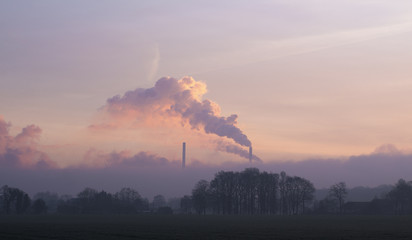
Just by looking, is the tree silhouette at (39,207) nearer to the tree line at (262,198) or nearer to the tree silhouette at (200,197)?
the tree line at (262,198)

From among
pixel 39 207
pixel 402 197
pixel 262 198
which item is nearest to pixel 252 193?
pixel 262 198

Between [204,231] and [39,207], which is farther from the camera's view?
[39,207]

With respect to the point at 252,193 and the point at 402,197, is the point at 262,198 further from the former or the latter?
the point at 402,197

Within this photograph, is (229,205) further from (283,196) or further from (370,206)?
(370,206)

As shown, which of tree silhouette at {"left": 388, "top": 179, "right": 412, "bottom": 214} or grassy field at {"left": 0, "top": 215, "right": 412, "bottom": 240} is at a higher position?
tree silhouette at {"left": 388, "top": 179, "right": 412, "bottom": 214}

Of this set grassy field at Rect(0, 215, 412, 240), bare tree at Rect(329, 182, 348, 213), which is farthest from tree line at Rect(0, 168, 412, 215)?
grassy field at Rect(0, 215, 412, 240)

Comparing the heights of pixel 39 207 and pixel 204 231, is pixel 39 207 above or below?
above

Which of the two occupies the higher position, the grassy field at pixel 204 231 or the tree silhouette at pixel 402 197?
the tree silhouette at pixel 402 197

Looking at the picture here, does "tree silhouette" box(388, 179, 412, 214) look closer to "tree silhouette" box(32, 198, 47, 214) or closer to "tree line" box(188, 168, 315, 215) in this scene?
"tree line" box(188, 168, 315, 215)

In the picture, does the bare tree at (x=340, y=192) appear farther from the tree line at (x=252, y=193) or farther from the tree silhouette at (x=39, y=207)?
the tree silhouette at (x=39, y=207)

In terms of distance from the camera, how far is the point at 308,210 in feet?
626

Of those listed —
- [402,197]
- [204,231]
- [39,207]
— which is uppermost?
[402,197]

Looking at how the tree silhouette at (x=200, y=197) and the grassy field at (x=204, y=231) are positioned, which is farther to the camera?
the tree silhouette at (x=200, y=197)

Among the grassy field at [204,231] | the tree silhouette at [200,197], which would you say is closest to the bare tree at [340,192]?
the tree silhouette at [200,197]
